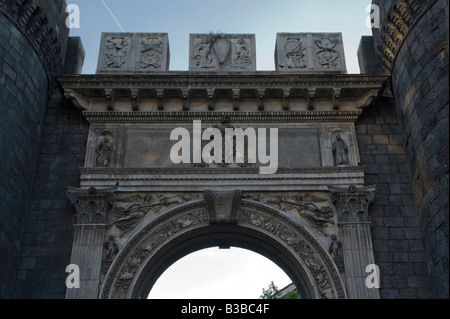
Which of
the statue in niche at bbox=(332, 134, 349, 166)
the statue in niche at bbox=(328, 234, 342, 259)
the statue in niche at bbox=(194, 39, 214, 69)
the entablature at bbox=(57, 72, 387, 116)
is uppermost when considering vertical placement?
the statue in niche at bbox=(194, 39, 214, 69)

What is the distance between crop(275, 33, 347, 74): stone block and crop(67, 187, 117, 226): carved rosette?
206 inches

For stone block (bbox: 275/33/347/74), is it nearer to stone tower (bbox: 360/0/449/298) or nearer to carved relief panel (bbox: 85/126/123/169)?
stone tower (bbox: 360/0/449/298)

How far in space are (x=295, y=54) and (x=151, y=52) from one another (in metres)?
3.58

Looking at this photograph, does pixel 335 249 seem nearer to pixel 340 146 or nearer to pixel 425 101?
pixel 340 146

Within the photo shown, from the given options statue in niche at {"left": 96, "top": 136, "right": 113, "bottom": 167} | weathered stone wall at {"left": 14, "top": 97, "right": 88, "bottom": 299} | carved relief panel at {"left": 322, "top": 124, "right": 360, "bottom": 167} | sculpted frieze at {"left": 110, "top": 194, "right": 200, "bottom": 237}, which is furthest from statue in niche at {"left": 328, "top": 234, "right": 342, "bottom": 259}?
weathered stone wall at {"left": 14, "top": 97, "right": 88, "bottom": 299}

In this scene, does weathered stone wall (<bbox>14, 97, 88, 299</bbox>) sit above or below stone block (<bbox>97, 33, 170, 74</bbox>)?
below

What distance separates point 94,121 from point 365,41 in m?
7.32

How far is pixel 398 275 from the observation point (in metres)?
12.3

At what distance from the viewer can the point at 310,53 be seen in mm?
14984

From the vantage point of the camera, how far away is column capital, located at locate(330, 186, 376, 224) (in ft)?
41.8

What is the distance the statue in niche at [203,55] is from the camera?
14836 mm
